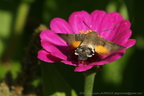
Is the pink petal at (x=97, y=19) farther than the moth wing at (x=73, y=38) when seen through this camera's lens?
Yes

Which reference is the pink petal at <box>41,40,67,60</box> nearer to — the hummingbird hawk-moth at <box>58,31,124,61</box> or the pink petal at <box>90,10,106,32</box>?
the hummingbird hawk-moth at <box>58,31,124,61</box>

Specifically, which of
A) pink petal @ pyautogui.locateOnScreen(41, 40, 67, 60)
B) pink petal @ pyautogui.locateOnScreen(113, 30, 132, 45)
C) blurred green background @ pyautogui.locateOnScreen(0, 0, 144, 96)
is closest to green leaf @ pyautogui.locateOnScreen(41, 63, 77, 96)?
blurred green background @ pyautogui.locateOnScreen(0, 0, 144, 96)

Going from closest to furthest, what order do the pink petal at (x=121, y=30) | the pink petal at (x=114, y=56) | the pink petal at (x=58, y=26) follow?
1. the pink petal at (x=114, y=56)
2. the pink petal at (x=121, y=30)
3. the pink petal at (x=58, y=26)

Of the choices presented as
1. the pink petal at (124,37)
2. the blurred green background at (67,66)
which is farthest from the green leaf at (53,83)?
the pink petal at (124,37)

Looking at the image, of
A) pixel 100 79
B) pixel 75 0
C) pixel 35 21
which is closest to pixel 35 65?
pixel 100 79

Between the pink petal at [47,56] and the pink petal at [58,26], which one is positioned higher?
the pink petal at [58,26]

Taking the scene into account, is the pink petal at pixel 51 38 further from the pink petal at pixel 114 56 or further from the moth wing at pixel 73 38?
the pink petal at pixel 114 56

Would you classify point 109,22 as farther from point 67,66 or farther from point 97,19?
point 67,66

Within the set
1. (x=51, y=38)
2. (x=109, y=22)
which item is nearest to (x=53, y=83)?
(x=51, y=38)
